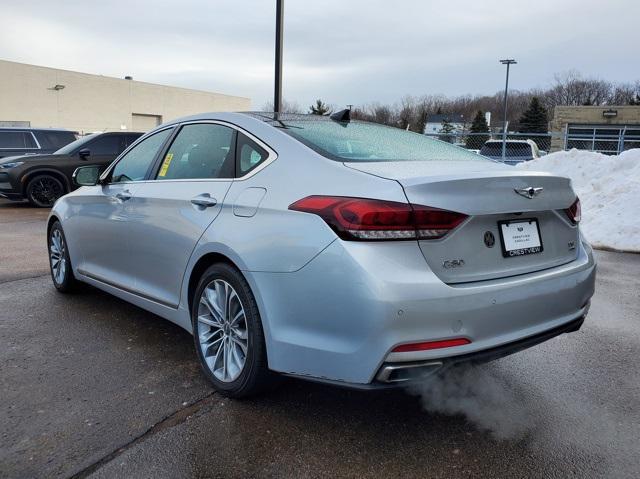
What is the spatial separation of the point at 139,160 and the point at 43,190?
31.9ft

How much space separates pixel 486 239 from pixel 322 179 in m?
0.80

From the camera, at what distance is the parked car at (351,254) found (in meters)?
2.36

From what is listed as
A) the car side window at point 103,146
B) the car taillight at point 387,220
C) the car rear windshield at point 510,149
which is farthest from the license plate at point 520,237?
the car rear windshield at point 510,149

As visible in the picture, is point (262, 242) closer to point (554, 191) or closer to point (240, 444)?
point (240, 444)

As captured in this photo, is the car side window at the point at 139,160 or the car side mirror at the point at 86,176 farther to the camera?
the car side mirror at the point at 86,176

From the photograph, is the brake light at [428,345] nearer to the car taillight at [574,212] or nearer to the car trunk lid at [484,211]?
the car trunk lid at [484,211]

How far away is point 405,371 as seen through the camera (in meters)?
2.35

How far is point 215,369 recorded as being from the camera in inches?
124

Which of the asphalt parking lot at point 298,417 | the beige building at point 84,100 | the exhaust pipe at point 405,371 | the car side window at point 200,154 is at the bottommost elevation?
the asphalt parking lot at point 298,417

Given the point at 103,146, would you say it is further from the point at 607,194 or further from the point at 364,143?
the point at 364,143

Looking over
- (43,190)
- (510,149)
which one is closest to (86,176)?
(43,190)

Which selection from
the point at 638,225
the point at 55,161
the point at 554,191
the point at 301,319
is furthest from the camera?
the point at 55,161

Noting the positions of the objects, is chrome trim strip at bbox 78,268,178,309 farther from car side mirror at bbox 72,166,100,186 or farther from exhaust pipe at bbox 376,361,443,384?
exhaust pipe at bbox 376,361,443,384

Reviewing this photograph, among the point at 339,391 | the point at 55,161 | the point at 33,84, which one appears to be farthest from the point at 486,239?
the point at 33,84
